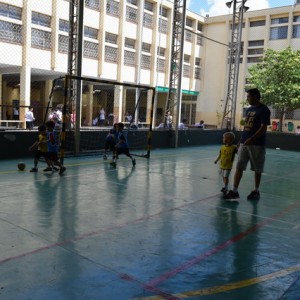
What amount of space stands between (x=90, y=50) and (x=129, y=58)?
380 cm

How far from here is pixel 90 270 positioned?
12.0ft

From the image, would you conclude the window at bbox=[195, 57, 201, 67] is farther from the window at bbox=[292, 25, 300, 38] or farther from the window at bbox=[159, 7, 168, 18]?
the window at bbox=[292, 25, 300, 38]

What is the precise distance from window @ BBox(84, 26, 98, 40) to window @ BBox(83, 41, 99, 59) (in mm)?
455

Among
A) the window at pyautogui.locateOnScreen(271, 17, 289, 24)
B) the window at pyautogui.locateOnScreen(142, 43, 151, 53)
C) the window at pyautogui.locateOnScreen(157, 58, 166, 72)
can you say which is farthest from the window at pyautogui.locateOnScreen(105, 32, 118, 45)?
the window at pyautogui.locateOnScreen(271, 17, 289, 24)

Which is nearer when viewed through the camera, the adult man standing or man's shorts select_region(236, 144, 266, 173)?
the adult man standing

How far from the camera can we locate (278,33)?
33469 millimetres

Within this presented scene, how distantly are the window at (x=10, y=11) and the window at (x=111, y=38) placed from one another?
23.6 ft

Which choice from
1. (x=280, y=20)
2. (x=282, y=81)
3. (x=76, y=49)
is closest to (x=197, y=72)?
(x=280, y=20)

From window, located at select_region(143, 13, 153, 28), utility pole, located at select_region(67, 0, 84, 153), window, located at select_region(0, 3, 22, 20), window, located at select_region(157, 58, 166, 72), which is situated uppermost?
window, located at select_region(143, 13, 153, 28)

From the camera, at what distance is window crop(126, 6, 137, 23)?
92.1 feet

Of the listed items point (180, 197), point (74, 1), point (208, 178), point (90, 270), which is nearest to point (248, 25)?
point (74, 1)

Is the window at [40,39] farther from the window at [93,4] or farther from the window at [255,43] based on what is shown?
the window at [255,43]

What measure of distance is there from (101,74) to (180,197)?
2061 centimetres

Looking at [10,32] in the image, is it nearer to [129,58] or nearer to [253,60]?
[129,58]
